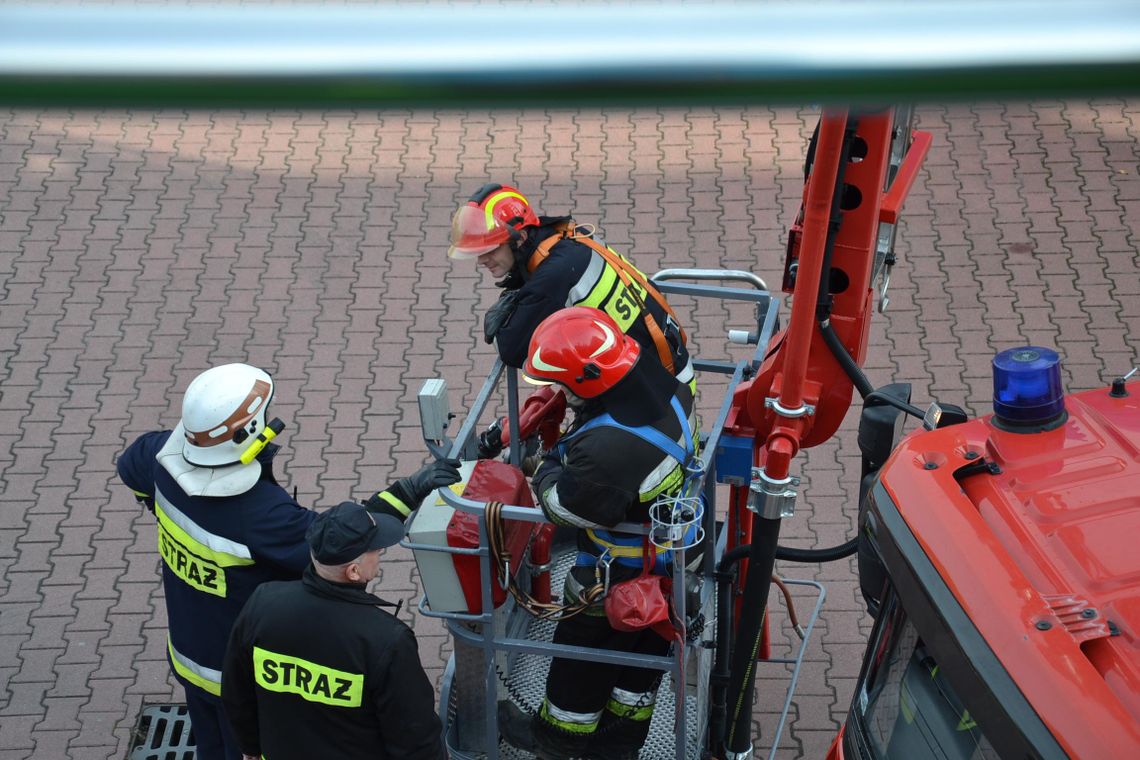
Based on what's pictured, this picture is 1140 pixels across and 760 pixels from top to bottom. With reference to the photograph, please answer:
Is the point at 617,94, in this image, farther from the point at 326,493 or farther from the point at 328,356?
the point at 328,356

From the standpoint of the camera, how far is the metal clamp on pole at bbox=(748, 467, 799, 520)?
4.05m

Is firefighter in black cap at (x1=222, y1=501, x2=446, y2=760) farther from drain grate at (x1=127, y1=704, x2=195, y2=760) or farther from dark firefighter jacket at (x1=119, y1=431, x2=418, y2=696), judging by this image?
drain grate at (x1=127, y1=704, x2=195, y2=760)

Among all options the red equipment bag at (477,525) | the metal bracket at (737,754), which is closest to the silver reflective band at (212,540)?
the red equipment bag at (477,525)

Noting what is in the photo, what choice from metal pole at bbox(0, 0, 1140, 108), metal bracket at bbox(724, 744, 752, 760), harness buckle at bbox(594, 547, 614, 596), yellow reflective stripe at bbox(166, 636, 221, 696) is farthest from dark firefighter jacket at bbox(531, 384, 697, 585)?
metal pole at bbox(0, 0, 1140, 108)

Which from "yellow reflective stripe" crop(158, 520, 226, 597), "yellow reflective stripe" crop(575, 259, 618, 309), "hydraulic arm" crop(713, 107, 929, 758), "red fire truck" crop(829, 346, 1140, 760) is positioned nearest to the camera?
"red fire truck" crop(829, 346, 1140, 760)

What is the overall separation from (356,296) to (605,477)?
17.0ft

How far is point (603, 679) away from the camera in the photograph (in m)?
4.48

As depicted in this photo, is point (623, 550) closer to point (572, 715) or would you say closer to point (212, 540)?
point (572, 715)

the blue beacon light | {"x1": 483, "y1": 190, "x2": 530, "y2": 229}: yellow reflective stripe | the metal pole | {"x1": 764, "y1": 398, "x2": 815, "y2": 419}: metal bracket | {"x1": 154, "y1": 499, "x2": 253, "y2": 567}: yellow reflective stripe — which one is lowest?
{"x1": 154, "y1": 499, "x2": 253, "y2": 567}: yellow reflective stripe

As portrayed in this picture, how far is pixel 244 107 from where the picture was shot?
583 mm

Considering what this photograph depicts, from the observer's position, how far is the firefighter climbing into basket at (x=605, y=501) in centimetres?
399

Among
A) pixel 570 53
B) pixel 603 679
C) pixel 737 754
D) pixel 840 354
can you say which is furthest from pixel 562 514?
pixel 570 53

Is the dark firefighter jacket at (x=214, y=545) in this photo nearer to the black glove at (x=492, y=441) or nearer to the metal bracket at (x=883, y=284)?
the black glove at (x=492, y=441)

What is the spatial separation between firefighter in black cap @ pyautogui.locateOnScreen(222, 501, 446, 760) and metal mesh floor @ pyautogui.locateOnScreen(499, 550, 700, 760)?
2.76 feet
